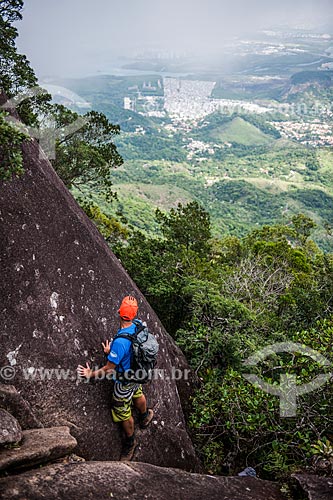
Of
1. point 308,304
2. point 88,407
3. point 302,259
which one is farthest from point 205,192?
point 88,407

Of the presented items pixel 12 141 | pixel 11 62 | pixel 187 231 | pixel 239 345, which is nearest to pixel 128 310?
pixel 12 141

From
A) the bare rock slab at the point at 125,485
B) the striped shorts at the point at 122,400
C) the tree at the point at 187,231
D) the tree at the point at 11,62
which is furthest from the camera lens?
the tree at the point at 187,231

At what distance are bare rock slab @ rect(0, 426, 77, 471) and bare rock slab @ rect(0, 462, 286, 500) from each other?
0.17 meters

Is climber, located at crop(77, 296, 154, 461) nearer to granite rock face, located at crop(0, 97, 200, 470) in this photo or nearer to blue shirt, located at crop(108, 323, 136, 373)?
blue shirt, located at crop(108, 323, 136, 373)

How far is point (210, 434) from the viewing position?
312 inches

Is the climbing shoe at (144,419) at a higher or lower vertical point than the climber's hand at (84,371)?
lower

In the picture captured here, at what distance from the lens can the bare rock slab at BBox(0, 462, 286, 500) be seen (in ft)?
13.4

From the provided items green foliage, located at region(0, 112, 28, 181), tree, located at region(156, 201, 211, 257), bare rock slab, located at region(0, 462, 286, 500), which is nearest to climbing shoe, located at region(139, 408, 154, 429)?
bare rock slab, located at region(0, 462, 286, 500)

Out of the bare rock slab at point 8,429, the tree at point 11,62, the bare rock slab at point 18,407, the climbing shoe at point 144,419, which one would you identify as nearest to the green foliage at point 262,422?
the climbing shoe at point 144,419

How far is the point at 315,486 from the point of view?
17.1ft

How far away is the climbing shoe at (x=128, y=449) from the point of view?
620 cm

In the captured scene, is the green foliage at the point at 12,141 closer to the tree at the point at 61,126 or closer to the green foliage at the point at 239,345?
the green foliage at the point at 239,345

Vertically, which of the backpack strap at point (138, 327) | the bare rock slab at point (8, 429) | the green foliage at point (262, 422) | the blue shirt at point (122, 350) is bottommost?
the green foliage at point (262, 422)

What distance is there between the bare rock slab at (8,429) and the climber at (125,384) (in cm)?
128
